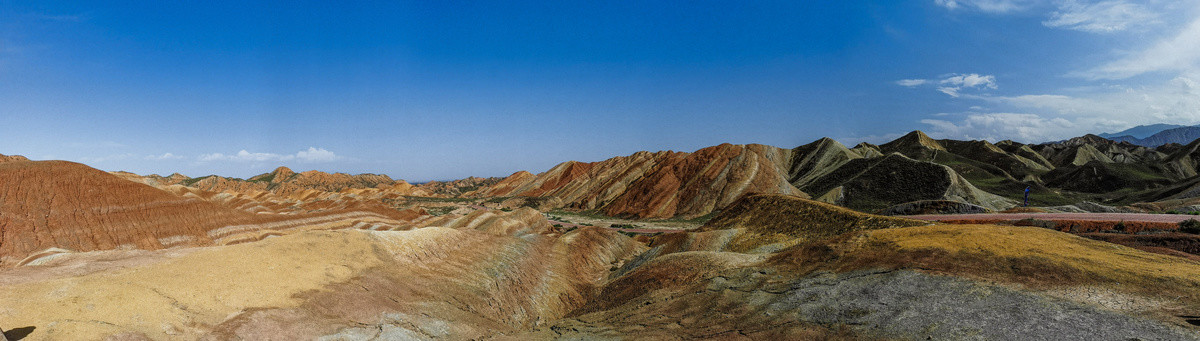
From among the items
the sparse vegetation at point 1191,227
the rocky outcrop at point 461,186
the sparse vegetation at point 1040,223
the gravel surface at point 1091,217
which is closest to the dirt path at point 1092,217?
the gravel surface at point 1091,217

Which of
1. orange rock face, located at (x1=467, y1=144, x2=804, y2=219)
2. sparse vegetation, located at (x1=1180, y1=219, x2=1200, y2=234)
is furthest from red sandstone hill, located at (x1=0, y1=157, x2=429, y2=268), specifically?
sparse vegetation, located at (x1=1180, y1=219, x2=1200, y2=234)

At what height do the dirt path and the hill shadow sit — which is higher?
the dirt path

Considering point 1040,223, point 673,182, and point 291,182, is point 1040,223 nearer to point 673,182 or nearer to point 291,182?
point 673,182

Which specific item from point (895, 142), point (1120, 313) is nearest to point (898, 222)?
point (1120, 313)

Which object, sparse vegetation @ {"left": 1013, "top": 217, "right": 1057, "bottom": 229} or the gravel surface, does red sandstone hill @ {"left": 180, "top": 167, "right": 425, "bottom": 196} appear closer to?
the gravel surface

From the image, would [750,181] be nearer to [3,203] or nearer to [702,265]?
[702,265]

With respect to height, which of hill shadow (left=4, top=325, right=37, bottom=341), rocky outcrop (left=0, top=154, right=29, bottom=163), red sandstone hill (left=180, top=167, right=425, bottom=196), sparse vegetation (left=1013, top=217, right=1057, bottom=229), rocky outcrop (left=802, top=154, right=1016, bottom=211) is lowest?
hill shadow (left=4, top=325, right=37, bottom=341)

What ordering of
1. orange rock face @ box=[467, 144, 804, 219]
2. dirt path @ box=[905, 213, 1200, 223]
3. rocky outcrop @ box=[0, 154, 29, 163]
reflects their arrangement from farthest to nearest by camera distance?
rocky outcrop @ box=[0, 154, 29, 163]
orange rock face @ box=[467, 144, 804, 219]
dirt path @ box=[905, 213, 1200, 223]
